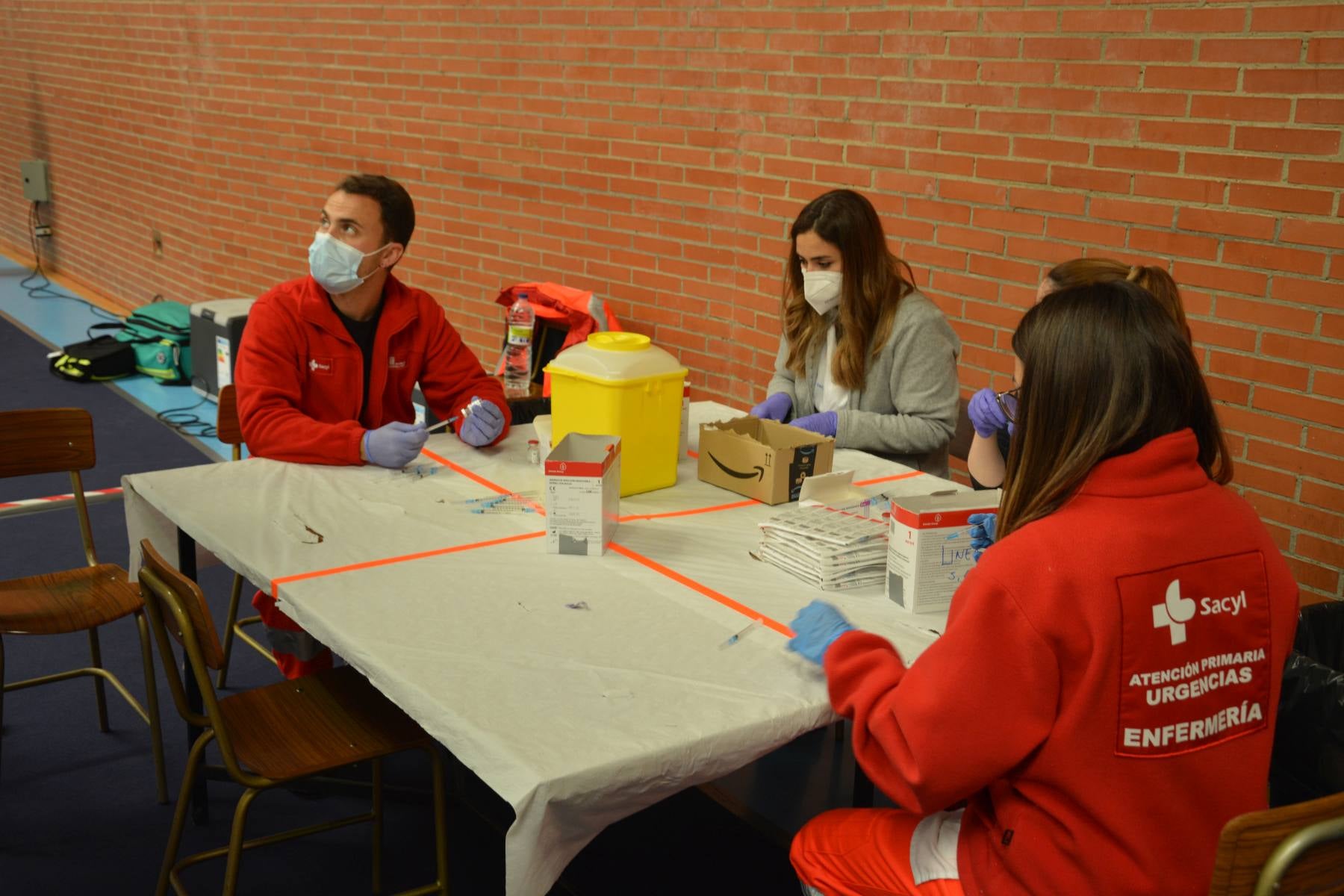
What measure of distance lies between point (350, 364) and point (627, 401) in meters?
0.85

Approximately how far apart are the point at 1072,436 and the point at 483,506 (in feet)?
4.57

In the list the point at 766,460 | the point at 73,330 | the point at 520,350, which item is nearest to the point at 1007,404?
the point at 766,460

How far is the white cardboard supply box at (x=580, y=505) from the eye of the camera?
2.22 metres

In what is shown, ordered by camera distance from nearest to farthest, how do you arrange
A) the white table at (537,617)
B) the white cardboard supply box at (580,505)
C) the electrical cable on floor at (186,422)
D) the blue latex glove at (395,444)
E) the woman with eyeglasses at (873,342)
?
the white table at (537,617), the white cardboard supply box at (580,505), the blue latex glove at (395,444), the woman with eyeglasses at (873,342), the electrical cable on floor at (186,422)

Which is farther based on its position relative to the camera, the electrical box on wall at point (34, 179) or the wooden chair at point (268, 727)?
the electrical box on wall at point (34, 179)

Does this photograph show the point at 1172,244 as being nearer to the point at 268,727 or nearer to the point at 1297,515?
the point at 1297,515

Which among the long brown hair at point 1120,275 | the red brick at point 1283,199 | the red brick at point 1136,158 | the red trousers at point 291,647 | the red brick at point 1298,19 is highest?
the red brick at point 1298,19

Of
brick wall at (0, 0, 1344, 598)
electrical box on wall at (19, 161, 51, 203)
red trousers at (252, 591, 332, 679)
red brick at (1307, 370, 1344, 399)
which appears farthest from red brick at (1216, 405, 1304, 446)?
electrical box on wall at (19, 161, 51, 203)

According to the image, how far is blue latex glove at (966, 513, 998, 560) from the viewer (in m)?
1.99

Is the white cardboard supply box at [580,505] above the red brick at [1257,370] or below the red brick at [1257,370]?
below

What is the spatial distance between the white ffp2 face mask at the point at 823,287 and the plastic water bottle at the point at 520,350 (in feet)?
5.71

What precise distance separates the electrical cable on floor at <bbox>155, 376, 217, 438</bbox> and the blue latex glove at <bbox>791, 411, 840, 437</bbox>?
3.56 m

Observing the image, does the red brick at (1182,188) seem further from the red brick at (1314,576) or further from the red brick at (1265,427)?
the red brick at (1314,576)

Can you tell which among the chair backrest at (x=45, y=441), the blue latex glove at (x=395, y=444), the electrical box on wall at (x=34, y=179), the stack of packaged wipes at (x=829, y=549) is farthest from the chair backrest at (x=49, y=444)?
the electrical box on wall at (x=34, y=179)
